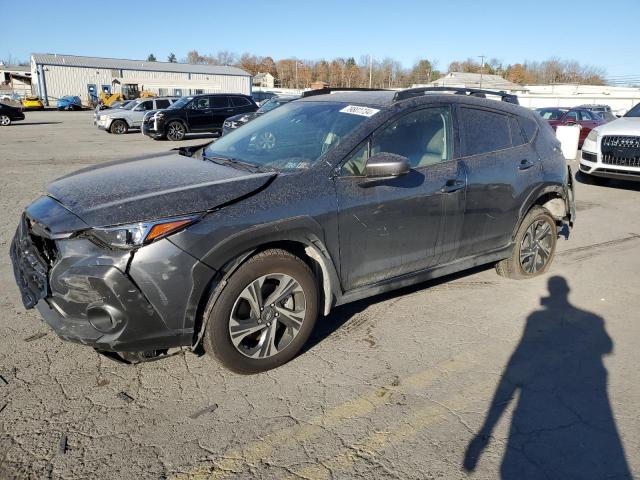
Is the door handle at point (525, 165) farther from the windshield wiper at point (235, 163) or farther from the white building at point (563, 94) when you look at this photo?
the white building at point (563, 94)

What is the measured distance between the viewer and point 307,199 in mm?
3244

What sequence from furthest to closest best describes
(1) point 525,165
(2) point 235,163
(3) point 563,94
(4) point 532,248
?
(3) point 563,94, (4) point 532,248, (1) point 525,165, (2) point 235,163

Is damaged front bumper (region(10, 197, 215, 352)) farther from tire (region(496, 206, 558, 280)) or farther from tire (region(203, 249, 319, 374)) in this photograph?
tire (region(496, 206, 558, 280))

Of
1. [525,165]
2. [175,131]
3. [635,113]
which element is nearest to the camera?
[525,165]

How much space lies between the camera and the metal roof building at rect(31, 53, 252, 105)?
189 ft

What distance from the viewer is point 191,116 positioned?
2016cm

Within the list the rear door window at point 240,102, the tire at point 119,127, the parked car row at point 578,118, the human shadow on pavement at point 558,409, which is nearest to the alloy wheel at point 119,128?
the tire at point 119,127

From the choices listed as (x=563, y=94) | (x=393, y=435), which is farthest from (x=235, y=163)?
(x=563, y=94)

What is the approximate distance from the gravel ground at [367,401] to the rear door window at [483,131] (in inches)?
53.9

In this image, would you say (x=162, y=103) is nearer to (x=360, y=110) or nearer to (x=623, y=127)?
(x=623, y=127)

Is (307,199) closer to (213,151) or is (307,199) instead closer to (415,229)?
(415,229)

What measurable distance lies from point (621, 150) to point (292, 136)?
8.04 meters

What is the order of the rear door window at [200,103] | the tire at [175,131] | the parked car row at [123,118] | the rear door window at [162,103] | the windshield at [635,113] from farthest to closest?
the rear door window at [162,103]
the parked car row at [123,118]
the rear door window at [200,103]
the tire at [175,131]
the windshield at [635,113]

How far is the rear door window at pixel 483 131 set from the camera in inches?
167
